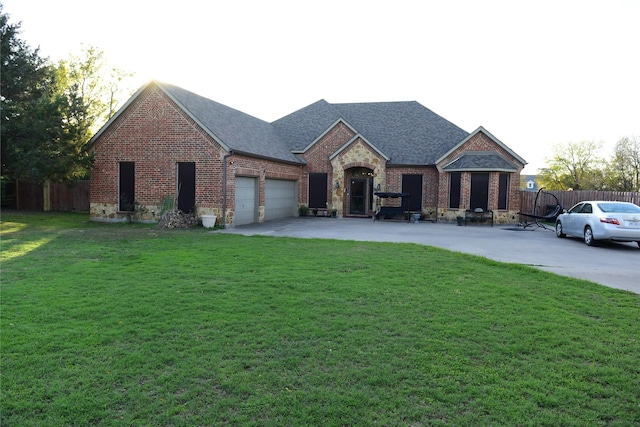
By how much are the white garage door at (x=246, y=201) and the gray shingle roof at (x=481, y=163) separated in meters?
10.3

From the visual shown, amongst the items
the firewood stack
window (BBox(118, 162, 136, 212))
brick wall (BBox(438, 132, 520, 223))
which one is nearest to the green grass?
the firewood stack

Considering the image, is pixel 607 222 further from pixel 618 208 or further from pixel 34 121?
pixel 34 121

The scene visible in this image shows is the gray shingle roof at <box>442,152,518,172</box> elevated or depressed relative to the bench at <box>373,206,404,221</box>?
elevated

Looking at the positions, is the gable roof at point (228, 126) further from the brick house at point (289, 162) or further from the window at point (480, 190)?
the window at point (480, 190)

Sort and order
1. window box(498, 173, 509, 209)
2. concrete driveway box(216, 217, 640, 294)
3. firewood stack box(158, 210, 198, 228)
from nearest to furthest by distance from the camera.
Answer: concrete driveway box(216, 217, 640, 294), firewood stack box(158, 210, 198, 228), window box(498, 173, 509, 209)

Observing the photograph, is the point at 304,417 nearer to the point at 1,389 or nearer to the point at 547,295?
the point at 1,389

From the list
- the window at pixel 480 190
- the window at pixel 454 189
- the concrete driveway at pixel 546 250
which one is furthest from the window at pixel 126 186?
the window at pixel 480 190

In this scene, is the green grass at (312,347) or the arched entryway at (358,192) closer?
the green grass at (312,347)

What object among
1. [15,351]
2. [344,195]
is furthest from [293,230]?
[15,351]

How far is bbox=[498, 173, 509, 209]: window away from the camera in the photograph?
73.0 feet

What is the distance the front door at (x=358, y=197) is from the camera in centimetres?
2556

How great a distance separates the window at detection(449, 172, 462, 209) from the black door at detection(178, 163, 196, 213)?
44.0 feet

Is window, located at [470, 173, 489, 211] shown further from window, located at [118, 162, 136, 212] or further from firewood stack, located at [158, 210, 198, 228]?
window, located at [118, 162, 136, 212]

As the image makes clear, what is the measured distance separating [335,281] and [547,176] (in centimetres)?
4608
